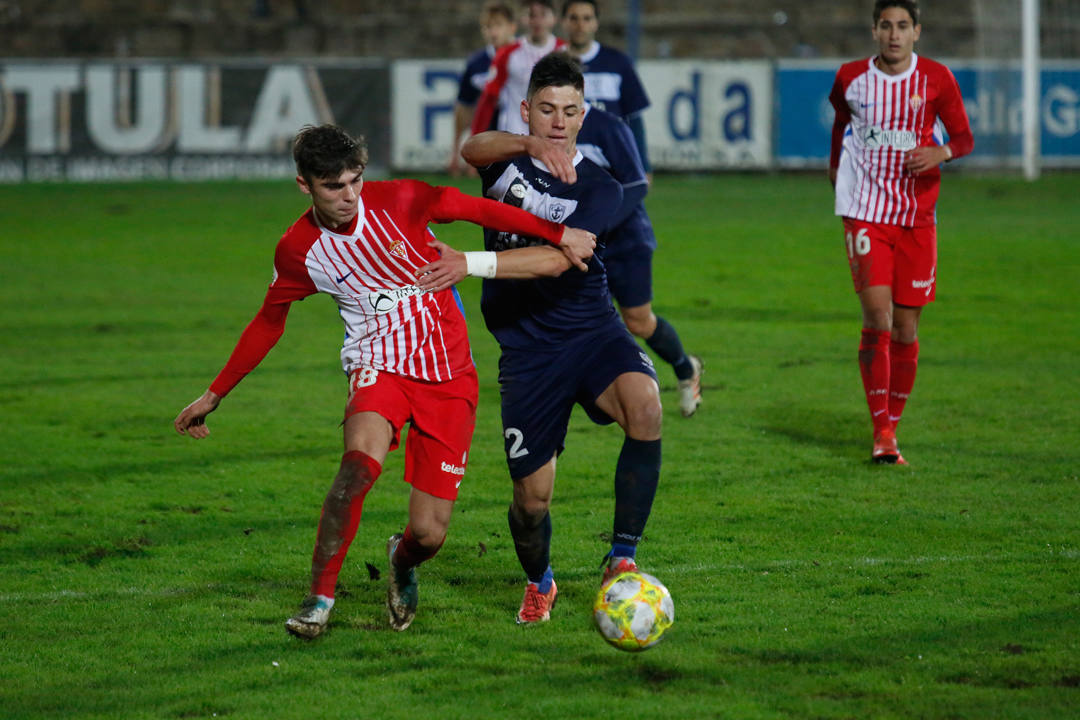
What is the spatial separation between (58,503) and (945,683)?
4006mm

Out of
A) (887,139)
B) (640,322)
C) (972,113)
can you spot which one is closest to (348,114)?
(972,113)

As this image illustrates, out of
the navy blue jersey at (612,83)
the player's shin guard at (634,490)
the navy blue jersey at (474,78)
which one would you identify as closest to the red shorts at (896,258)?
the navy blue jersey at (612,83)

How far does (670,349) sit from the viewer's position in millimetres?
7938

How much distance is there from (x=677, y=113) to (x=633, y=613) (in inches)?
840

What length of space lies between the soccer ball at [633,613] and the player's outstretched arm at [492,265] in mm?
999

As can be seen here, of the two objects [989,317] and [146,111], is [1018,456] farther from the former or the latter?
[146,111]

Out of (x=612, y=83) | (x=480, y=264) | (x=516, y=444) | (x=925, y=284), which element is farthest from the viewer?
(x=612, y=83)

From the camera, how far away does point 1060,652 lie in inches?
165

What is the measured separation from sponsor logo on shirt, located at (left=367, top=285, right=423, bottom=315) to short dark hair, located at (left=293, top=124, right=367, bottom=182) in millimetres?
429

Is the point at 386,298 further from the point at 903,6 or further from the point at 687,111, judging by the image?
the point at 687,111

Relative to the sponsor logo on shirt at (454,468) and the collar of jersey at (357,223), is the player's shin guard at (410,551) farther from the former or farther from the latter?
the collar of jersey at (357,223)

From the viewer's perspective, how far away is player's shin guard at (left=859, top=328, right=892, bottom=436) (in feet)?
22.5

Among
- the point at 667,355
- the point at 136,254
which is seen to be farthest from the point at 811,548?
the point at 136,254

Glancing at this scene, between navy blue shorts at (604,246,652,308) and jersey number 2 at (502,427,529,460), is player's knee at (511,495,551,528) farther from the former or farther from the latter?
navy blue shorts at (604,246,652,308)
